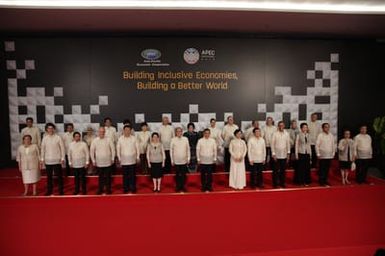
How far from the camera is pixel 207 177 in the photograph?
573 centimetres

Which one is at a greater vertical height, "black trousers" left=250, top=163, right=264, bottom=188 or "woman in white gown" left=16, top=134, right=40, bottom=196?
"woman in white gown" left=16, top=134, right=40, bottom=196

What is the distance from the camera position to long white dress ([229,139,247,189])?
18.9 feet

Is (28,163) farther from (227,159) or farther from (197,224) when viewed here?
(227,159)

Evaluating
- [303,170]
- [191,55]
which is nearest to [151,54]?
[191,55]

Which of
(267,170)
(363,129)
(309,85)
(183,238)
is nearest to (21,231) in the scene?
(183,238)

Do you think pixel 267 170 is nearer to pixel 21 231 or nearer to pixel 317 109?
pixel 317 109

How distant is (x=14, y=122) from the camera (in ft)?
23.6

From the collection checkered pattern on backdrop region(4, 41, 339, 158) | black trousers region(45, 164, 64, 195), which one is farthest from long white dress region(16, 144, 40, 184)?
checkered pattern on backdrop region(4, 41, 339, 158)

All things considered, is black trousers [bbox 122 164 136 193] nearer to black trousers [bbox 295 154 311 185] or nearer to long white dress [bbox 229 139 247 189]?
long white dress [bbox 229 139 247 189]

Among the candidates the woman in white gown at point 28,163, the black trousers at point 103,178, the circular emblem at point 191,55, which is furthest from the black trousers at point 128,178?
the circular emblem at point 191,55

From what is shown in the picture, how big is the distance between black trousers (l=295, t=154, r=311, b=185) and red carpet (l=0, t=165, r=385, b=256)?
3.58 ft
